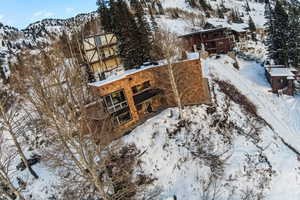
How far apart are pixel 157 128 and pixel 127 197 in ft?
23.3

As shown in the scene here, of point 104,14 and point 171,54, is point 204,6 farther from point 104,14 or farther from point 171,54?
point 171,54

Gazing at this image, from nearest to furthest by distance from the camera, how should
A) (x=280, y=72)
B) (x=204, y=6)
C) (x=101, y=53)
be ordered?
(x=280, y=72), (x=101, y=53), (x=204, y=6)

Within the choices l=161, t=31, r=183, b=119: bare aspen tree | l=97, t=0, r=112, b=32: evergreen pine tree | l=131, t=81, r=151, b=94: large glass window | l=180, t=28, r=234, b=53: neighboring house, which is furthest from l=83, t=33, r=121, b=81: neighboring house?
l=180, t=28, r=234, b=53: neighboring house

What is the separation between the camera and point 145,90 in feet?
75.1

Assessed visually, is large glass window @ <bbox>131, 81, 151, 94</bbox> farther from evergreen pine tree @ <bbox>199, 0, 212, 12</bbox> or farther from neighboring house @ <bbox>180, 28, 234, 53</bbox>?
evergreen pine tree @ <bbox>199, 0, 212, 12</bbox>

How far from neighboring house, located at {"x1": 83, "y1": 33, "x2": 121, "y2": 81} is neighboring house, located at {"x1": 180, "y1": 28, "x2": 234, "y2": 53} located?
16.4 m

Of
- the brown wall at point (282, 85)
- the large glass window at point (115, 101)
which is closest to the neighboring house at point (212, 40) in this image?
the brown wall at point (282, 85)

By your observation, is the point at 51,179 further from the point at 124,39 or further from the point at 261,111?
the point at 261,111

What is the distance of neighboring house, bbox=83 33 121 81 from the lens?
1235 inches

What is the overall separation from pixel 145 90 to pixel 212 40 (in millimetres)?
26883

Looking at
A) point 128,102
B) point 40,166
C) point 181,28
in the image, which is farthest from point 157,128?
point 181,28

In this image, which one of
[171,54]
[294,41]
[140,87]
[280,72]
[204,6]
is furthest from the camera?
[204,6]

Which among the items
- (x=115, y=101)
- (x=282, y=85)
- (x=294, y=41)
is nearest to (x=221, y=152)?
(x=115, y=101)

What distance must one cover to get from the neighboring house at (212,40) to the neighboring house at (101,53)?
16427mm
